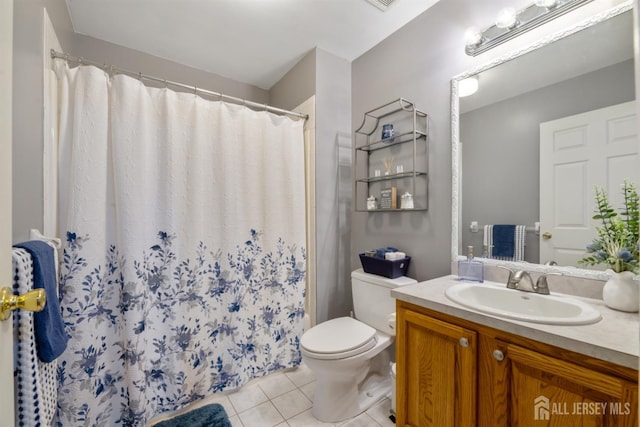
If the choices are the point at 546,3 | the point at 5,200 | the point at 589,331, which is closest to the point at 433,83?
the point at 546,3

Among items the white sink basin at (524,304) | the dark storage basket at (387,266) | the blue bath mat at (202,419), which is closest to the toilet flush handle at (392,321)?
the dark storage basket at (387,266)

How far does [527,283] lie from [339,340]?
94 cm

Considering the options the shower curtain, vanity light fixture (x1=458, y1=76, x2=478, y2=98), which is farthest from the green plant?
the shower curtain

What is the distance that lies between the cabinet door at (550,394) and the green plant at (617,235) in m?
0.48

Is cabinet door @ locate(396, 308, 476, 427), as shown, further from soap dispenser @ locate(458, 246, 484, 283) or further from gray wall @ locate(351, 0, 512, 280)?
gray wall @ locate(351, 0, 512, 280)

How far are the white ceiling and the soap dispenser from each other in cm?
150

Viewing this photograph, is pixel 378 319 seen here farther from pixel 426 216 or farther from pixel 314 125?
pixel 314 125

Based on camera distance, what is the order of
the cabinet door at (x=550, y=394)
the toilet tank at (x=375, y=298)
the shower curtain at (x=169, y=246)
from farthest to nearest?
the toilet tank at (x=375, y=298) → the shower curtain at (x=169, y=246) → the cabinet door at (x=550, y=394)

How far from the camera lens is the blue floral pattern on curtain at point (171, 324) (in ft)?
4.14

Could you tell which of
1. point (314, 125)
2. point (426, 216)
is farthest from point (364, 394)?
point (314, 125)

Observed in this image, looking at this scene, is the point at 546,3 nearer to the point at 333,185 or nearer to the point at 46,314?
the point at 333,185

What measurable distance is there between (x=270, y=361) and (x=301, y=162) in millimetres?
1453

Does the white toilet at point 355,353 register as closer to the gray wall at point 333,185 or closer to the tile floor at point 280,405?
the tile floor at point 280,405

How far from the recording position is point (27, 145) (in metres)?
1.02
